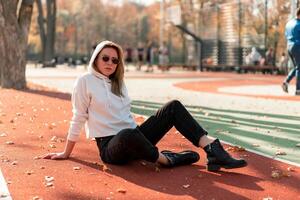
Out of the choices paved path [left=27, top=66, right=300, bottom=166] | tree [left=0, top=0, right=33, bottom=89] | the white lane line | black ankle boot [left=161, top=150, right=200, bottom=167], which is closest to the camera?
the white lane line

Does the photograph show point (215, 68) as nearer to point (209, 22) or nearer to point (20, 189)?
point (209, 22)

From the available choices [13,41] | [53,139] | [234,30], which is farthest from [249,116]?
[234,30]

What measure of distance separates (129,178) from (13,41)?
1184 cm

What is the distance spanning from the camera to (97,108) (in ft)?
18.4

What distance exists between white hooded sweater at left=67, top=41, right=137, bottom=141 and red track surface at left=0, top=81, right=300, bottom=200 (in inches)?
14.5

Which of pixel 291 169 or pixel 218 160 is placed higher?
pixel 218 160

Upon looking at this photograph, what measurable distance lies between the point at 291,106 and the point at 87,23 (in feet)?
224

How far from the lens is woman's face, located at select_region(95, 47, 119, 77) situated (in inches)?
219

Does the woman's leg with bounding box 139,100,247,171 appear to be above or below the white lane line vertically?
above

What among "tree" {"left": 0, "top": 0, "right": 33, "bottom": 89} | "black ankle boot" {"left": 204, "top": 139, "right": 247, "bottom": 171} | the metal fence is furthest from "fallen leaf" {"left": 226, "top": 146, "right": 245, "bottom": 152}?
the metal fence

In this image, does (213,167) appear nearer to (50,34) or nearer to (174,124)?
(174,124)

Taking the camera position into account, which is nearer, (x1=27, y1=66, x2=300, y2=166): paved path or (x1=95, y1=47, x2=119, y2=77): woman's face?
(x1=95, y1=47, x2=119, y2=77): woman's face

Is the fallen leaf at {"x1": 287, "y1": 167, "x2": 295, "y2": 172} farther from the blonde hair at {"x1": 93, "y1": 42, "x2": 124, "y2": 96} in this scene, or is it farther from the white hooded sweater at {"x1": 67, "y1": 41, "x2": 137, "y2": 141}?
the blonde hair at {"x1": 93, "y1": 42, "x2": 124, "y2": 96}

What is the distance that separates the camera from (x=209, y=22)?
3650 cm
